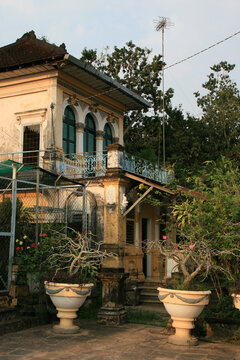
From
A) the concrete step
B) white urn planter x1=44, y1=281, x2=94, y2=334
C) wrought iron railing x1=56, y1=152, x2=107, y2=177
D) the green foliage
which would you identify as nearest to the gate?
the concrete step

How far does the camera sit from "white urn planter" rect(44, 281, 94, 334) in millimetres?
7715

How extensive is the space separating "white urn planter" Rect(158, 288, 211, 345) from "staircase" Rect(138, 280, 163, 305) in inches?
204

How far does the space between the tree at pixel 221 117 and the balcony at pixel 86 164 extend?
34.7 feet

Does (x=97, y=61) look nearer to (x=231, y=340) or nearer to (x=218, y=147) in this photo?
(x=218, y=147)

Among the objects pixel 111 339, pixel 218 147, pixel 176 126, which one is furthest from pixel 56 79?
pixel 218 147

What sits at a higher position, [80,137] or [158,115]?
[158,115]

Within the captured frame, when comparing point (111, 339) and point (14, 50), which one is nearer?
point (111, 339)

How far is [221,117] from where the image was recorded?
26.3 m

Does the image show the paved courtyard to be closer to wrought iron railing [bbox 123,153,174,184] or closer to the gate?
the gate

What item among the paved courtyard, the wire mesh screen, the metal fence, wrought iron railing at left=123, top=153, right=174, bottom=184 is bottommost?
the paved courtyard

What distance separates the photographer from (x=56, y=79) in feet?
49.4

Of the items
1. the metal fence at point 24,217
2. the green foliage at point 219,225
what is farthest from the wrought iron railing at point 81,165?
the green foliage at point 219,225

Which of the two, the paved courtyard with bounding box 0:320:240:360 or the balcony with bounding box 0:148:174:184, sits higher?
the balcony with bounding box 0:148:174:184

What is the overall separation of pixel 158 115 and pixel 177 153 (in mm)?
2780
